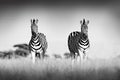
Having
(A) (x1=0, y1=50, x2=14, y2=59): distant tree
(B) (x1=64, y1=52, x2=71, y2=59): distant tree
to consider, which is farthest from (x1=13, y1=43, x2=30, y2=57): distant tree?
(B) (x1=64, y1=52, x2=71, y2=59): distant tree

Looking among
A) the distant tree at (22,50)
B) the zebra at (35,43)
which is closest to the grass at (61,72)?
the zebra at (35,43)

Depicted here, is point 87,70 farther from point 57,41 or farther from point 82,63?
point 57,41

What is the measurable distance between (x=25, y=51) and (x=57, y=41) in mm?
498

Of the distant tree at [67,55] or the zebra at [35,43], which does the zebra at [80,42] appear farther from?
the zebra at [35,43]

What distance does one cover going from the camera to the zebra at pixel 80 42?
3.85 metres

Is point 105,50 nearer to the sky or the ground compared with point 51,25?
nearer to the ground

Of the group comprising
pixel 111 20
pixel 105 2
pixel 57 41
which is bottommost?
pixel 57 41

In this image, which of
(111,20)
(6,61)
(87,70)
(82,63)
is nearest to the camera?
(87,70)

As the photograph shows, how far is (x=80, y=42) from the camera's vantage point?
3.87 m

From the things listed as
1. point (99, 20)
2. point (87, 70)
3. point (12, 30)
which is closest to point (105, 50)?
point (99, 20)

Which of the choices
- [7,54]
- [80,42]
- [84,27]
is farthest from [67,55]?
[7,54]

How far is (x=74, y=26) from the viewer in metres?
4.08

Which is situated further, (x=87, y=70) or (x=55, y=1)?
(x=55, y=1)

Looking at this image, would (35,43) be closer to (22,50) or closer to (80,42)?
(22,50)
